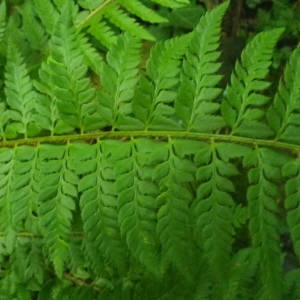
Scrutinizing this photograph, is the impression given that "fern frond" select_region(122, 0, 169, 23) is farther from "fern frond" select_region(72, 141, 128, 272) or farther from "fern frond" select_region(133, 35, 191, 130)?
"fern frond" select_region(72, 141, 128, 272)

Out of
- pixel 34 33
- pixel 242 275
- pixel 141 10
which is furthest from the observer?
pixel 34 33

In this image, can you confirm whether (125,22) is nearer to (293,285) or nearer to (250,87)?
A: (250,87)

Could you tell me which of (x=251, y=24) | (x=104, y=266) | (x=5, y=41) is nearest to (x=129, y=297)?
(x=104, y=266)

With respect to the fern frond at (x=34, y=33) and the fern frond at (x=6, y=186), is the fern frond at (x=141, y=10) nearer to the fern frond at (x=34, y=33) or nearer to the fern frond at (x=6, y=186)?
the fern frond at (x=34, y=33)

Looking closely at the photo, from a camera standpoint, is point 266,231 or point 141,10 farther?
point 141,10

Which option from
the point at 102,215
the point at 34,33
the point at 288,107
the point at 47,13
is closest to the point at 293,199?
the point at 288,107

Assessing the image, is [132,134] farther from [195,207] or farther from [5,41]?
[5,41]

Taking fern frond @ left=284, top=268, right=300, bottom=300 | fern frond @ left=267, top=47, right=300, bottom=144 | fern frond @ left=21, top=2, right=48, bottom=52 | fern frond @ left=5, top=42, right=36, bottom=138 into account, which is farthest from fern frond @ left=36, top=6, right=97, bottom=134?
fern frond @ left=284, top=268, right=300, bottom=300
